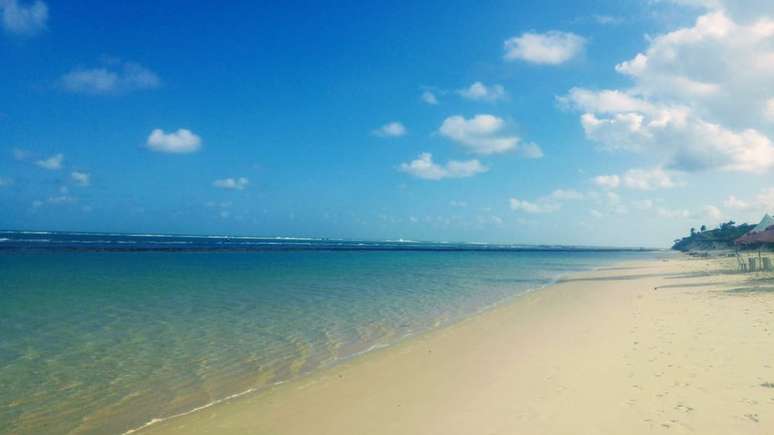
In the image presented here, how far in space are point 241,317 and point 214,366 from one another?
5.82 meters

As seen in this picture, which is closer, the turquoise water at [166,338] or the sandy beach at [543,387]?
the sandy beach at [543,387]

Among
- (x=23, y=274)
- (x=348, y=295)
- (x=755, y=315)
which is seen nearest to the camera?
(x=755, y=315)

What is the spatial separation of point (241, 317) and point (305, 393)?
8.09 meters

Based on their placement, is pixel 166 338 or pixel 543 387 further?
pixel 166 338

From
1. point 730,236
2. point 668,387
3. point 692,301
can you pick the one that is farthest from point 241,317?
point 730,236

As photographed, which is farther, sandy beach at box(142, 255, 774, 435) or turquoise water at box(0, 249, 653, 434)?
turquoise water at box(0, 249, 653, 434)

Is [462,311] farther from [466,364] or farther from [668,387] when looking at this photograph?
[668,387]

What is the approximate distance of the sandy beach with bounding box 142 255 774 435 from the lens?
624cm

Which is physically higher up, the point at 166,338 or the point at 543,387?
the point at 543,387

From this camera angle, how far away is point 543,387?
782 cm

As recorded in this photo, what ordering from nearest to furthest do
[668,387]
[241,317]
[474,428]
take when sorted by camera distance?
[474,428] → [668,387] → [241,317]

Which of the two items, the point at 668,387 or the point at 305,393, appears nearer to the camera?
the point at 668,387

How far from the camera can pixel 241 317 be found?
1548cm

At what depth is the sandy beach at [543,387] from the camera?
624cm
